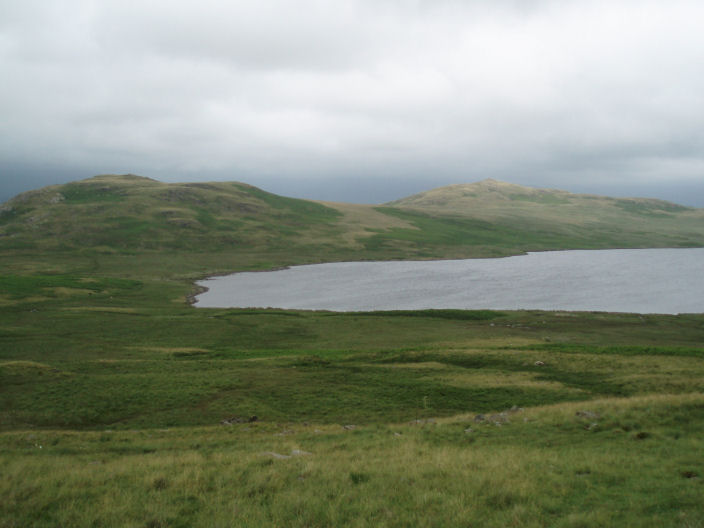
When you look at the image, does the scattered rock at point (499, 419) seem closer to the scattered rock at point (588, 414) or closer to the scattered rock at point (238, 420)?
the scattered rock at point (588, 414)

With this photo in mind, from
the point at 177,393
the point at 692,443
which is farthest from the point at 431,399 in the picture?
the point at 177,393

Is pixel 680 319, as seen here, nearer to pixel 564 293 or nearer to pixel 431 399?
pixel 564 293

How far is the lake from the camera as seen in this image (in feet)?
325

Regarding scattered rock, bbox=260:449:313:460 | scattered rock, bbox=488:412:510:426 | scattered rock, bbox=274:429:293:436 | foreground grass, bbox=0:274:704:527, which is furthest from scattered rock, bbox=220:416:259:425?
scattered rock, bbox=488:412:510:426

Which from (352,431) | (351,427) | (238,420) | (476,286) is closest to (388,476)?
(352,431)

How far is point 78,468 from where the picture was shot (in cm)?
1512

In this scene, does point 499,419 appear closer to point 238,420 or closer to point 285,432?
point 285,432

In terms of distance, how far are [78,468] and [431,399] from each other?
2026cm

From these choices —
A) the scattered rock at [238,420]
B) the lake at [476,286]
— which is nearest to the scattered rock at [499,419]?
the scattered rock at [238,420]

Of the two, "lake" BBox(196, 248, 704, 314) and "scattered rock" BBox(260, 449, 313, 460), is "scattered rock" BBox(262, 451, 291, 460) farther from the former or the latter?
"lake" BBox(196, 248, 704, 314)

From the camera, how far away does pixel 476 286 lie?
416 feet

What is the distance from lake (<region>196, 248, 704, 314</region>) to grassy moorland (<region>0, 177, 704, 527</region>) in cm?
3339

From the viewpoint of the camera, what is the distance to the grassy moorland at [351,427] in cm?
1145

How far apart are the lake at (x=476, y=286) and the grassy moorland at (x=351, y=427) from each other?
3339cm
